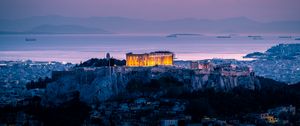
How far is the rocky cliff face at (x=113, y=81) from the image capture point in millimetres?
49188

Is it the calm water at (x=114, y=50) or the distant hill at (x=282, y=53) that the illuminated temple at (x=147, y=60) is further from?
the distant hill at (x=282, y=53)

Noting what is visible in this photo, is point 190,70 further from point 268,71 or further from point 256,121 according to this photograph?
point 268,71

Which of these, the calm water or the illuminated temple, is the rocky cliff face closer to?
the illuminated temple

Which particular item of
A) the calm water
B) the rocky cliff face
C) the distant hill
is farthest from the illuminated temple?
the distant hill

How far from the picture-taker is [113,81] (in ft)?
163

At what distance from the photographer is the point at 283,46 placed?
11606 centimetres

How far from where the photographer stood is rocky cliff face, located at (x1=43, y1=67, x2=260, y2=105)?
49188 millimetres

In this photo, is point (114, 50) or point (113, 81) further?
point (114, 50)

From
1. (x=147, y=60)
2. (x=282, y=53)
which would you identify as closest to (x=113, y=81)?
(x=147, y=60)

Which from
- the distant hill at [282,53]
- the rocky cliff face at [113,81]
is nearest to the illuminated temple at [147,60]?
the rocky cliff face at [113,81]

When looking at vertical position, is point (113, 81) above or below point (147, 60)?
below

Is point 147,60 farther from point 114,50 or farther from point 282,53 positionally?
point 114,50

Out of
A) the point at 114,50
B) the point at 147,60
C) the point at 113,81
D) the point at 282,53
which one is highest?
the point at 114,50

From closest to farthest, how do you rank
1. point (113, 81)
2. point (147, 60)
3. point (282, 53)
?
point (113, 81) → point (147, 60) → point (282, 53)
